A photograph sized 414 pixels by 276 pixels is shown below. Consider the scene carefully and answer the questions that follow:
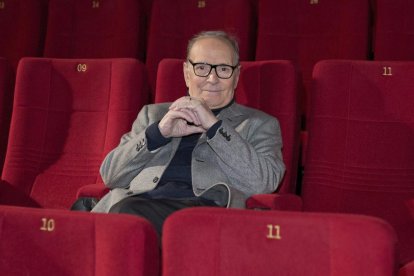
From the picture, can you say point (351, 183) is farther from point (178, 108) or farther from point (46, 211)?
point (46, 211)

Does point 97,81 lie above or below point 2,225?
above

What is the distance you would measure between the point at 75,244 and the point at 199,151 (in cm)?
33

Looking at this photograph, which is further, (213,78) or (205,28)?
(205,28)

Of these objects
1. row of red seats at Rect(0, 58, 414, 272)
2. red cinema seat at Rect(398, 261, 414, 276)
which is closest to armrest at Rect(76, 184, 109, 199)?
row of red seats at Rect(0, 58, 414, 272)

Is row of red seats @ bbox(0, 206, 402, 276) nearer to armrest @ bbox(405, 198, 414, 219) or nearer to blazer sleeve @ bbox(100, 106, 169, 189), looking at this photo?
blazer sleeve @ bbox(100, 106, 169, 189)

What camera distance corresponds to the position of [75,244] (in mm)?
720

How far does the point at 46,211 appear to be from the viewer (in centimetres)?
74

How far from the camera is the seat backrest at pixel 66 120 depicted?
123 cm

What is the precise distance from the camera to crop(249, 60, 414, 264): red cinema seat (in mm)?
1114

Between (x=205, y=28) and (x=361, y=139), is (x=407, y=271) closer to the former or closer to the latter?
(x=361, y=139)

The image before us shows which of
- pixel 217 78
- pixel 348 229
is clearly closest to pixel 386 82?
pixel 217 78

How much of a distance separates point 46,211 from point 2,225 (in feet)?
0.16

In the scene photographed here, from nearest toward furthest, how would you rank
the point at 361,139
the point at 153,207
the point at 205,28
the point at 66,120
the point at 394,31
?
the point at 153,207 → the point at 361,139 → the point at 66,120 → the point at 394,31 → the point at 205,28

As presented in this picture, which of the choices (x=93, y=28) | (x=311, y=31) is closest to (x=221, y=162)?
(x=311, y=31)
